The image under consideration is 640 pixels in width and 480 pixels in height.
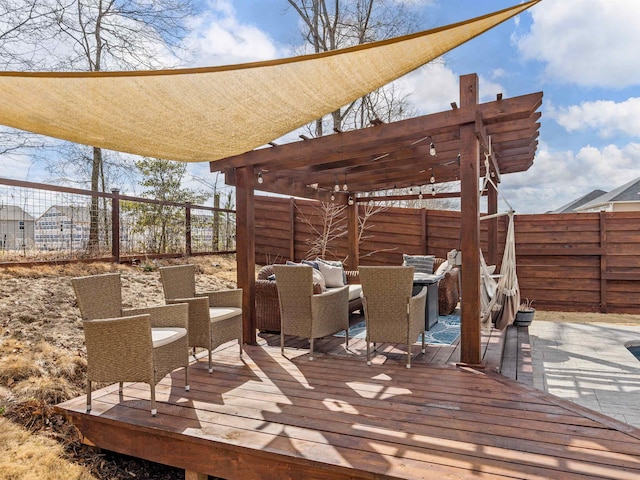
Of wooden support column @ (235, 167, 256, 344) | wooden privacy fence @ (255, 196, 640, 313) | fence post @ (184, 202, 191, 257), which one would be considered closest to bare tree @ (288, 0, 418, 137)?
wooden privacy fence @ (255, 196, 640, 313)

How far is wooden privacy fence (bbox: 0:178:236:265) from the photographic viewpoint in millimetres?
5125

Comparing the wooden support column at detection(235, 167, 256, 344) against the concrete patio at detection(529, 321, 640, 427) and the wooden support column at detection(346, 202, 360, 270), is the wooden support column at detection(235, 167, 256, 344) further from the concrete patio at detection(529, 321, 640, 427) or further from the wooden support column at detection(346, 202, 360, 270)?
the wooden support column at detection(346, 202, 360, 270)

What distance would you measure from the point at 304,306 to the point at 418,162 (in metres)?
2.63

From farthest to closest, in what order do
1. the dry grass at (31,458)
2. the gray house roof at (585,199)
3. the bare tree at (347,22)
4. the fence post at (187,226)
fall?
the gray house roof at (585,199) < the bare tree at (347,22) < the fence post at (187,226) < the dry grass at (31,458)

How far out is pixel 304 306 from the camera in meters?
3.93

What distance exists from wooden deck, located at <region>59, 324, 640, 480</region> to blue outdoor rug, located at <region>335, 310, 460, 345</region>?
1.24 metres

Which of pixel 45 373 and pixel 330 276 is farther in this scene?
pixel 330 276

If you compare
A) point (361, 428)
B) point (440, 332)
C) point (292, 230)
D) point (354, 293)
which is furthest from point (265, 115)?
point (292, 230)

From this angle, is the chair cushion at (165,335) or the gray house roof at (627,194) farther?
the gray house roof at (627,194)

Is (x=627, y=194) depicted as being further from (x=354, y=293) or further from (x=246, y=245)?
(x=246, y=245)

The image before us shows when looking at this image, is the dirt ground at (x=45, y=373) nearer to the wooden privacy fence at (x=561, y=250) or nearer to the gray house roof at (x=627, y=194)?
the wooden privacy fence at (x=561, y=250)

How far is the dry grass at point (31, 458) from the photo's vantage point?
2.33 metres

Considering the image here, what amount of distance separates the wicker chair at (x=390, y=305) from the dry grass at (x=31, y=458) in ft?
7.82

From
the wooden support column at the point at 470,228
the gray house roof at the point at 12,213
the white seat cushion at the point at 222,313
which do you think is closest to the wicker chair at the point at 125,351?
the white seat cushion at the point at 222,313
